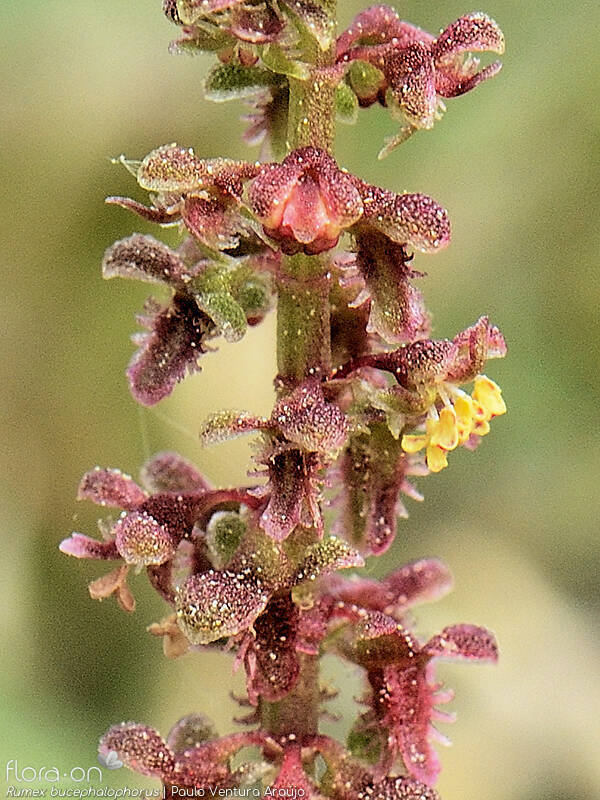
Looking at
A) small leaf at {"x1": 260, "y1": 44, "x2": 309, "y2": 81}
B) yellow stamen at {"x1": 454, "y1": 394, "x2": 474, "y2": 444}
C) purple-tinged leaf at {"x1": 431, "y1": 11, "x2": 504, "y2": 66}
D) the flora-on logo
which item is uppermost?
purple-tinged leaf at {"x1": 431, "y1": 11, "x2": 504, "y2": 66}

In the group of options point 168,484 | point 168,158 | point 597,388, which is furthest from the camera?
point 597,388

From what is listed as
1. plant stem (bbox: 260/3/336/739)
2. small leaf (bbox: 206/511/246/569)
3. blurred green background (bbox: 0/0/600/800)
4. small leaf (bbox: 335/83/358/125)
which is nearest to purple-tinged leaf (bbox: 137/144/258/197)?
plant stem (bbox: 260/3/336/739)

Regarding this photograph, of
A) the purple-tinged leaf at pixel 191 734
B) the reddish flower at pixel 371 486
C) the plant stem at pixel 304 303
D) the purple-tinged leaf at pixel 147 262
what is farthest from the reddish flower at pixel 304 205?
the purple-tinged leaf at pixel 191 734

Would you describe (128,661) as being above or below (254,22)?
below

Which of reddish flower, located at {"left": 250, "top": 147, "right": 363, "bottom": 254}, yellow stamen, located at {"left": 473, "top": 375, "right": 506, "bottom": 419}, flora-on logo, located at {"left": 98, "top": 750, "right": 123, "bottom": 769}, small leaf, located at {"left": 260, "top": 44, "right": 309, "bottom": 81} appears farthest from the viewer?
flora-on logo, located at {"left": 98, "top": 750, "right": 123, "bottom": 769}

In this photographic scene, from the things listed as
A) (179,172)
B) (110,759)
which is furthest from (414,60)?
(110,759)

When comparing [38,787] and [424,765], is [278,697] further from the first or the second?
[38,787]

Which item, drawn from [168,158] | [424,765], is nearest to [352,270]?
[168,158]

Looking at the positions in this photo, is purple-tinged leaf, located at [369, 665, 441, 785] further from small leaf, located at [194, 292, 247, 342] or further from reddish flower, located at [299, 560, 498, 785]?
small leaf, located at [194, 292, 247, 342]
